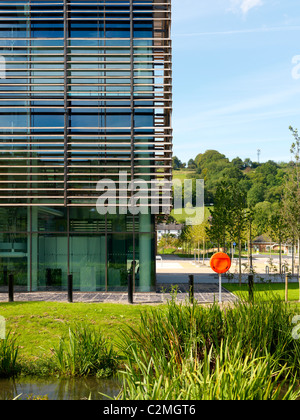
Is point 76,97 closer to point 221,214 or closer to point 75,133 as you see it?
point 75,133

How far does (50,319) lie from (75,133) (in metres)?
9.88

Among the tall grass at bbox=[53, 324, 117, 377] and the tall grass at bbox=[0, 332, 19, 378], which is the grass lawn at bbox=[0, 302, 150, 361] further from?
A: the tall grass at bbox=[53, 324, 117, 377]

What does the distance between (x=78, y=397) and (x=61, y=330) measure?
3.62 m

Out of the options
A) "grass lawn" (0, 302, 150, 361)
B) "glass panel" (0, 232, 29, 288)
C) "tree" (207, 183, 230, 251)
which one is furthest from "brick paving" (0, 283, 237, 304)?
"tree" (207, 183, 230, 251)

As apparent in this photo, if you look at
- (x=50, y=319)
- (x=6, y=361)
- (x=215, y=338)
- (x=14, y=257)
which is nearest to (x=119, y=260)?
(x=14, y=257)

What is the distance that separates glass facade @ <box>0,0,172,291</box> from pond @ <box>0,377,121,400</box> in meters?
11.1

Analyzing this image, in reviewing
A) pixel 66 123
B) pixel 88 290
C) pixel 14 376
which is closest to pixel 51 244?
pixel 88 290

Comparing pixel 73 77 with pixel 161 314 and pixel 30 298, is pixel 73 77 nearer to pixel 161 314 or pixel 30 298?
pixel 30 298

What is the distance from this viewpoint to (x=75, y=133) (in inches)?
768

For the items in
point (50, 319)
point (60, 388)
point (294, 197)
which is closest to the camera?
point (60, 388)

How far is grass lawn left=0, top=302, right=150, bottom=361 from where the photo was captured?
10.2 meters

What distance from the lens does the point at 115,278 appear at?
1948 centimetres

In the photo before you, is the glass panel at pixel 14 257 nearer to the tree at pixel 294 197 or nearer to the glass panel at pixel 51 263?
the glass panel at pixel 51 263

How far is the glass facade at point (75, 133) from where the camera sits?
1934 cm
